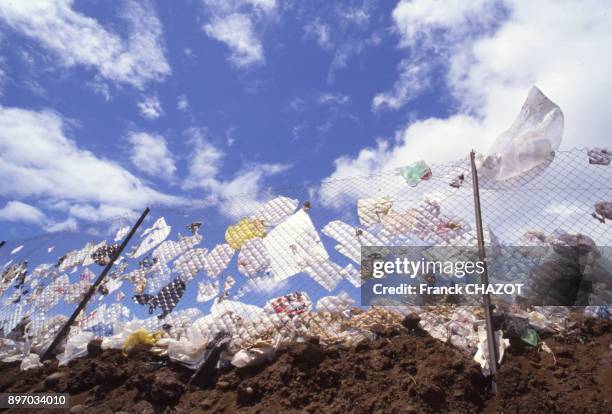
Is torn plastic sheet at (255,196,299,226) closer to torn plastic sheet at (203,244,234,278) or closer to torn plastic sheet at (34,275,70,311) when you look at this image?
torn plastic sheet at (203,244,234,278)

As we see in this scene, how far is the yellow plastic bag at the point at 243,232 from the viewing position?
12.0 ft

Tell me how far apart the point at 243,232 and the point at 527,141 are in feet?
9.00

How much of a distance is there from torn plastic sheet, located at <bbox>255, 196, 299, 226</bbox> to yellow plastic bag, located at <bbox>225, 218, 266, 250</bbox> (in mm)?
74

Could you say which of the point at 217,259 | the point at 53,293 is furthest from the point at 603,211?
the point at 53,293

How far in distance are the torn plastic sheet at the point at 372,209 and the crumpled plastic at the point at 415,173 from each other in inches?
10.7

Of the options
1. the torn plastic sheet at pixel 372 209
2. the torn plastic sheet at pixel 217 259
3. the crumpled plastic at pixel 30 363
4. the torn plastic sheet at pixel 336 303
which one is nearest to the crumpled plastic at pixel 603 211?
the torn plastic sheet at pixel 372 209

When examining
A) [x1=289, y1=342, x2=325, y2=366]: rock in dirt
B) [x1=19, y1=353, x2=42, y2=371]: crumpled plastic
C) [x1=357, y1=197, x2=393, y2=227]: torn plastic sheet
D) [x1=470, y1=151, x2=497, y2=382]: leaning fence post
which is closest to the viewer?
[x1=470, y1=151, x2=497, y2=382]: leaning fence post

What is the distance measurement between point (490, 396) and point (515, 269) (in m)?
1.03

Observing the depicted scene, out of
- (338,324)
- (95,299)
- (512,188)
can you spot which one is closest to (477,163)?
(512,188)

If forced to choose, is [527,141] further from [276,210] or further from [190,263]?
[190,263]

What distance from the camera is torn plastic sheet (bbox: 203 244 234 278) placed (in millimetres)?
3580

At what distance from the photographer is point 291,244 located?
3338mm

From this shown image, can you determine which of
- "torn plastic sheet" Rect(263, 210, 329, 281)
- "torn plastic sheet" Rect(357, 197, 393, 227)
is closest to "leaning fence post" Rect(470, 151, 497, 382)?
"torn plastic sheet" Rect(357, 197, 393, 227)

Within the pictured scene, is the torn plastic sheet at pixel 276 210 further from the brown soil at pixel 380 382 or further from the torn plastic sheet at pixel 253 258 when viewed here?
the brown soil at pixel 380 382
